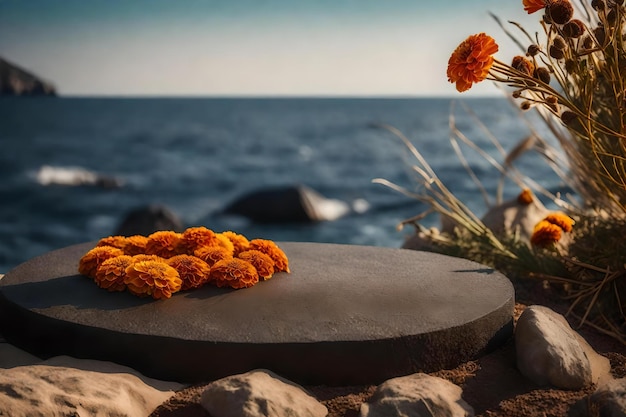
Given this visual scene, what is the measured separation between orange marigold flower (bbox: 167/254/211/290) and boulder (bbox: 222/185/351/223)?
9584mm

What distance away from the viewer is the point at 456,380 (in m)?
2.99

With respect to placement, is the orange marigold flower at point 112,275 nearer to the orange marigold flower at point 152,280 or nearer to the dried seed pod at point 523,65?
the orange marigold flower at point 152,280

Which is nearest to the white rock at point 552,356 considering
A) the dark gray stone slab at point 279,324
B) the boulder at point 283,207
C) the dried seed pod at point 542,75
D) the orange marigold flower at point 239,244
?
the dark gray stone slab at point 279,324

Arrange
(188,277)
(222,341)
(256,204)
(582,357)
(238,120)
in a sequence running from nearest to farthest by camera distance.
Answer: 1. (222,341)
2. (582,357)
3. (188,277)
4. (256,204)
5. (238,120)

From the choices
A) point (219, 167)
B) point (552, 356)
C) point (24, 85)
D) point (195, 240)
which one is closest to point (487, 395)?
point (552, 356)

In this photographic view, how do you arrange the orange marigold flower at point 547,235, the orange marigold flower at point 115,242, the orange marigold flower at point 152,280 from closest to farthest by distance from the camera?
the orange marigold flower at point 152,280
the orange marigold flower at point 115,242
the orange marigold flower at point 547,235

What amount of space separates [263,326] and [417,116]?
46.3 metres

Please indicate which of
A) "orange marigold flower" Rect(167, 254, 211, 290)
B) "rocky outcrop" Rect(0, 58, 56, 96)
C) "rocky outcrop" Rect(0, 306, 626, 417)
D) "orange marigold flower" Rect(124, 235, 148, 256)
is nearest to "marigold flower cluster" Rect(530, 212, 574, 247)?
"rocky outcrop" Rect(0, 306, 626, 417)

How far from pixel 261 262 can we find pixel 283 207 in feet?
31.5

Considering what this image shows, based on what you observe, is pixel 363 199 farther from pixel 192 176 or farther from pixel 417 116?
pixel 417 116

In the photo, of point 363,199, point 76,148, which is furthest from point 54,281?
point 76,148

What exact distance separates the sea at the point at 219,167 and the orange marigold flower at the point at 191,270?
1723 mm

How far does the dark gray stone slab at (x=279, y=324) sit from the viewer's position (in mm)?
2900

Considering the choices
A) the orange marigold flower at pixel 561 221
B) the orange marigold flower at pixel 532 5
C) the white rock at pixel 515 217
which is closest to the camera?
the orange marigold flower at pixel 532 5
